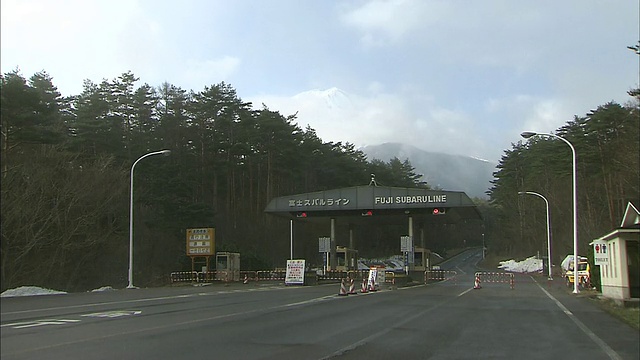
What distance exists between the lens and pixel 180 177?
52.9 m

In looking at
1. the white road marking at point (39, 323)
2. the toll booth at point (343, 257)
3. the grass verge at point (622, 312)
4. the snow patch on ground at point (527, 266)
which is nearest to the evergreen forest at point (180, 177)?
the white road marking at point (39, 323)

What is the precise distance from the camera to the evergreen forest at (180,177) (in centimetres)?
846

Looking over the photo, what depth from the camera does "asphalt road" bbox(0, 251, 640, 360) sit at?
998 cm

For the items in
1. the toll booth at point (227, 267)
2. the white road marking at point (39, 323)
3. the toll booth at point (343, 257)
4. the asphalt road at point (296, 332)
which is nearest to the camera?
the asphalt road at point (296, 332)

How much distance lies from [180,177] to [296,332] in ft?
137

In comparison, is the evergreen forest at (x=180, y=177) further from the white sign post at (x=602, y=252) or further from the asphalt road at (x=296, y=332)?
the white sign post at (x=602, y=252)

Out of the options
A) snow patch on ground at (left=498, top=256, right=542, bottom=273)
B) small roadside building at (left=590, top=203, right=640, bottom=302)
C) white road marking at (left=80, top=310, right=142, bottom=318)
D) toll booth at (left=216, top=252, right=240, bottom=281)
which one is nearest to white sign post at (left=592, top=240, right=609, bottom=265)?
small roadside building at (left=590, top=203, right=640, bottom=302)

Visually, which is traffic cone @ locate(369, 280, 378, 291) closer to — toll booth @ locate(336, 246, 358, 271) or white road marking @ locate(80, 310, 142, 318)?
white road marking @ locate(80, 310, 142, 318)

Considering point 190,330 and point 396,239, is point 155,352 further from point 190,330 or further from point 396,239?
point 396,239

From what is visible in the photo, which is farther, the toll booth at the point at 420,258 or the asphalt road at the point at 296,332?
the toll booth at the point at 420,258

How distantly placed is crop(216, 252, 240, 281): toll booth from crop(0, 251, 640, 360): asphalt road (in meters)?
27.3

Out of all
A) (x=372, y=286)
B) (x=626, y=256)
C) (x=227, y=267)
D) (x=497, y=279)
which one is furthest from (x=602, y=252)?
(x=497, y=279)

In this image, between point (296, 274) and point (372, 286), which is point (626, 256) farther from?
point (296, 274)

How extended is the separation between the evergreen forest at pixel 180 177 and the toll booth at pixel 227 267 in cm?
375
